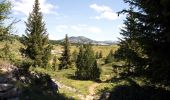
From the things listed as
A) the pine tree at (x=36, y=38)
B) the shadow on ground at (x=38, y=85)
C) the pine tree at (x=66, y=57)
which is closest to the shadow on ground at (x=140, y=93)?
the shadow on ground at (x=38, y=85)

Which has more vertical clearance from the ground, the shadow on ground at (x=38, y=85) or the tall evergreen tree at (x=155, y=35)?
the tall evergreen tree at (x=155, y=35)

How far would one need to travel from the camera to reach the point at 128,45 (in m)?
45.8

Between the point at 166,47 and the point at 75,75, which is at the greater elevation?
the point at 166,47

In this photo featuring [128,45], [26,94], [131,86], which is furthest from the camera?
[128,45]

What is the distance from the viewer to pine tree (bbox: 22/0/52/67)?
182 ft

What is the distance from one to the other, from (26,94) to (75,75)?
6307 centimetres

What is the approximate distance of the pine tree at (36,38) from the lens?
5556 cm

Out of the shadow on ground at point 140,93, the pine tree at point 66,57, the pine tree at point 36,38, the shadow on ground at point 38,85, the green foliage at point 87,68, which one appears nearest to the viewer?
the shadow on ground at point 140,93

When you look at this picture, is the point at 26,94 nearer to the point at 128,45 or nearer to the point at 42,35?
the point at 128,45

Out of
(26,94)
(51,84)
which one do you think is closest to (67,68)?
(51,84)

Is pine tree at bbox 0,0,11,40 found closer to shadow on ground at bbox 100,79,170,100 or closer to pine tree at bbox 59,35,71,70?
shadow on ground at bbox 100,79,170,100

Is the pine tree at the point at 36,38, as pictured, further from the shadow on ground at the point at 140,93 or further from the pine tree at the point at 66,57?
the shadow on ground at the point at 140,93

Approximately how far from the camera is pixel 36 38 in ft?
185

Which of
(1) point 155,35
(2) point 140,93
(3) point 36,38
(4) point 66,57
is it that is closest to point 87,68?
(4) point 66,57
